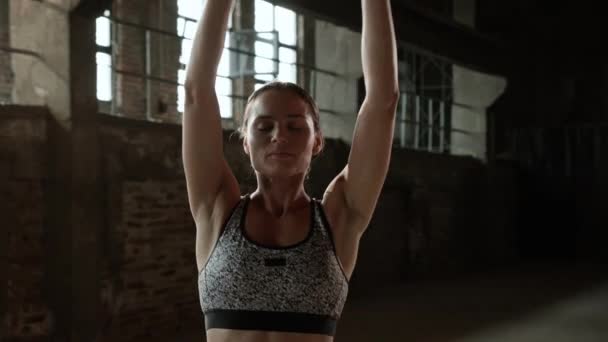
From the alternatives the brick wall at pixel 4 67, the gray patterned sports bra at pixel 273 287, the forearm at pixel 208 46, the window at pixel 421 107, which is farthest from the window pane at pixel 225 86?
the gray patterned sports bra at pixel 273 287

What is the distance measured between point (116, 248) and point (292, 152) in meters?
3.48

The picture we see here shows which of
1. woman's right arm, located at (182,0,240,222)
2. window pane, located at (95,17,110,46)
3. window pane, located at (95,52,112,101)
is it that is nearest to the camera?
woman's right arm, located at (182,0,240,222)

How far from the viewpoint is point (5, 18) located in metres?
6.46

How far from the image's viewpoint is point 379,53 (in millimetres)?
1197

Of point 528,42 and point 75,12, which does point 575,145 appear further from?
point 75,12

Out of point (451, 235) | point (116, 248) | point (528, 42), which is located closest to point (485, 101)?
point (451, 235)

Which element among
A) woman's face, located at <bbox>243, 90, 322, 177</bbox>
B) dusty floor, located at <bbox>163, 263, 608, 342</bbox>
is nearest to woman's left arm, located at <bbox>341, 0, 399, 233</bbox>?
woman's face, located at <bbox>243, 90, 322, 177</bbox>

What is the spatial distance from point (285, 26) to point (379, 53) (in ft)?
24.4

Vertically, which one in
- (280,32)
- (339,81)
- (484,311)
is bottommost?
(484,311)

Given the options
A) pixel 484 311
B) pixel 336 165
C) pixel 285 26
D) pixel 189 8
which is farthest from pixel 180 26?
pixel 484 311

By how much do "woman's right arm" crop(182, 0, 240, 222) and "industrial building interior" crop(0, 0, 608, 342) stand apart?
26.8 inches

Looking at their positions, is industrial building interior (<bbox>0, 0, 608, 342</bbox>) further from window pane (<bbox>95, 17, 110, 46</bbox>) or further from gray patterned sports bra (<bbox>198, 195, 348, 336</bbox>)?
gray patterned sports bra (<bbox>198, 195, 348, 336</bbox>)

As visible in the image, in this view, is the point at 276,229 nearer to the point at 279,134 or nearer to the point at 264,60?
the point at 279,134

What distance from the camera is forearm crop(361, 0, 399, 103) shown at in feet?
3.92
